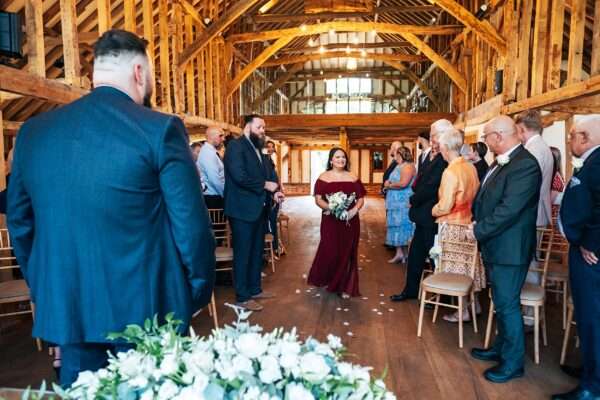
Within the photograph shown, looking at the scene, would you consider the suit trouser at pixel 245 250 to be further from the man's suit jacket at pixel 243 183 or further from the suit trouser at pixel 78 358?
the suit trouser at pixel 78 358

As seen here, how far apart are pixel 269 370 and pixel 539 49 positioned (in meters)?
7.01

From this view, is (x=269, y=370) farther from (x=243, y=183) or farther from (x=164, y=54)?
(x=164, y=54)

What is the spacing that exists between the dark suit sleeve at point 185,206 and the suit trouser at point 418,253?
119 inches

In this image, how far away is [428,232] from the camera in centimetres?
394

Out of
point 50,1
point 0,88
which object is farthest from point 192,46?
point 0,88

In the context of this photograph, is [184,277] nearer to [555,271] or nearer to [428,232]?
[428,232]

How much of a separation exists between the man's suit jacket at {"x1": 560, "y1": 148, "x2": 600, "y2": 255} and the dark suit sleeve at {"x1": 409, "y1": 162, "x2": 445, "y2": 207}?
147cm

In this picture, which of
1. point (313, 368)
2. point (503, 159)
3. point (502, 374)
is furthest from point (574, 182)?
point (313, 368)

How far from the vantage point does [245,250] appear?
387 cm

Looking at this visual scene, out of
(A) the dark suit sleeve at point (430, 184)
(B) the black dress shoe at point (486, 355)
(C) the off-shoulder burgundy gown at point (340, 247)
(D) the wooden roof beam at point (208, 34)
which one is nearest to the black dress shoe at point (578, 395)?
(B) the black dress shoe at point (486, 355)

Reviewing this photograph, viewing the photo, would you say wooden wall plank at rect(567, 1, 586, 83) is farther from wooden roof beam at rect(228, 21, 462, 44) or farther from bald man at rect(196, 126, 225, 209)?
wooden roof beam at rect(228, 21, 462, 44)

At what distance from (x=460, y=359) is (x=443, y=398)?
1.91 ft

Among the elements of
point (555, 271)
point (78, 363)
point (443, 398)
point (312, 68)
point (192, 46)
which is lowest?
point (443, 398)

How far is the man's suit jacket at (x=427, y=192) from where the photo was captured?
3777mm
